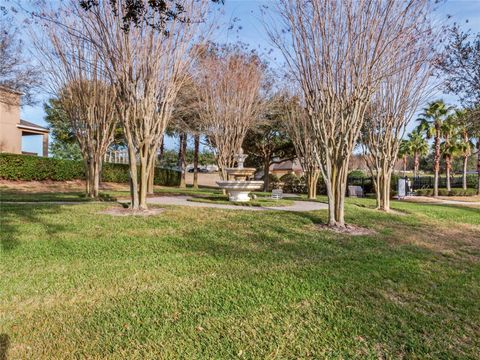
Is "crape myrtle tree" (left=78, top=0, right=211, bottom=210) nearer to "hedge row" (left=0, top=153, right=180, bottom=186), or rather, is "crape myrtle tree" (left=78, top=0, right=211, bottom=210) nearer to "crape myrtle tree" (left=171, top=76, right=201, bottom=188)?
"crape myrtle tree" (left=171, top=76, right=201, bottom=188)

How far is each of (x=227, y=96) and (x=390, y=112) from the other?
7326 millimetres

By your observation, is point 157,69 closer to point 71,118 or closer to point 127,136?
point 127,136

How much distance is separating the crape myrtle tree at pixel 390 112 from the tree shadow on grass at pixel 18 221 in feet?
29.8

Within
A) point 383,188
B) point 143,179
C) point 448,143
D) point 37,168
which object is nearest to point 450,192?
point 448,143

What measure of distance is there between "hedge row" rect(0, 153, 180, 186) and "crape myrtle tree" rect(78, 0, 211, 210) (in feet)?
48.3

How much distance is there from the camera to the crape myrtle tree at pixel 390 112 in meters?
10.7

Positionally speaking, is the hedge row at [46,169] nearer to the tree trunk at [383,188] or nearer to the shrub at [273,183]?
the shrub at [273,183]

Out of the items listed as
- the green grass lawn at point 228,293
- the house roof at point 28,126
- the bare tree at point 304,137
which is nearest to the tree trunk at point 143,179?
the green grass lawn at point 228,293

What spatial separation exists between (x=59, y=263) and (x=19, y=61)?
13143 millimetres

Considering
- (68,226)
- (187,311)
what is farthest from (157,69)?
(187,311)

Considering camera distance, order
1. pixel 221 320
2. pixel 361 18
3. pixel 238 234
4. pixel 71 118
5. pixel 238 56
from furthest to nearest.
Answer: pixel 238 56, pixel 71 118, pixel 361 18, pixel 238 234, pixel 221 320

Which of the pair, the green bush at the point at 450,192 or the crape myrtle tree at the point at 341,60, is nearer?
the crape myrtle tree at the point at 341,60

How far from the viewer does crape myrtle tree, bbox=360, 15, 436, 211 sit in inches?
421

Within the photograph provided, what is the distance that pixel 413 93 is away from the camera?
11703mm
